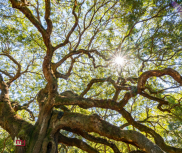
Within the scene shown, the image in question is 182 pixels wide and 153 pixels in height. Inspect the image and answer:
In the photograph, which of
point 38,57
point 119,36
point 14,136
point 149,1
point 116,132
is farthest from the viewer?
point 38,57

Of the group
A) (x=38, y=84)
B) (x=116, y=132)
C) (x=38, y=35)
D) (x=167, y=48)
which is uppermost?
(x=38, y=35)

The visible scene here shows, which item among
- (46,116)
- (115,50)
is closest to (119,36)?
(115,50)

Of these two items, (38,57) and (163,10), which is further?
(38,57)

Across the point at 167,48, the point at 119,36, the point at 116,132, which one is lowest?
the point at 116,132

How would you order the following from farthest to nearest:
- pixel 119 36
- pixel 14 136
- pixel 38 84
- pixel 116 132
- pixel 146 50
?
pixel 38 84
pixel 119 36
pixel 146 50
pixel 14 136
pixel 116 132

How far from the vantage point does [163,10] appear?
4.82m

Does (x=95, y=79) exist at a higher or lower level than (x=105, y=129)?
higher

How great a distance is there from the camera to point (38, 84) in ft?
27.1

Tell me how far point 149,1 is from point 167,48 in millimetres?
1998

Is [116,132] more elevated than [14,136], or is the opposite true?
[116,132]

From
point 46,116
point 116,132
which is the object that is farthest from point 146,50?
point 46,116

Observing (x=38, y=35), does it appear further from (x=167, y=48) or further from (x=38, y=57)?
(x=167, y=48)

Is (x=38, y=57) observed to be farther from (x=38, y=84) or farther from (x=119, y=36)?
(x=119, y=36)

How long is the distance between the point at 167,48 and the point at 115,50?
7.78 feet
